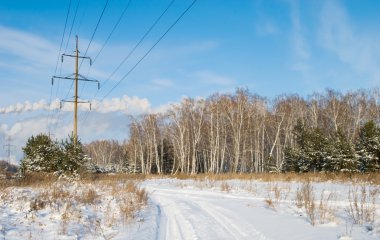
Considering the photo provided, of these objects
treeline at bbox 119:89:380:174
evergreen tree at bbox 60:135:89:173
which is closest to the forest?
treeline at bbox 119:89:380:174

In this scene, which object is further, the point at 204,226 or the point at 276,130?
the point at 276,130

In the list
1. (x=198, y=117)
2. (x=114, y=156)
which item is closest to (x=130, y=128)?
(x=198, y=117)

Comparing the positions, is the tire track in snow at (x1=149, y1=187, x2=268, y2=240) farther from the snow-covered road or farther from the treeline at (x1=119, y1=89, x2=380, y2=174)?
the treeline at (x1=119, y1=89, x2=380, y2=174)

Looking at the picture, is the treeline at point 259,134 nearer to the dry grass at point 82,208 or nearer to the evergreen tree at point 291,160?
the evergreen tree at point 291,160

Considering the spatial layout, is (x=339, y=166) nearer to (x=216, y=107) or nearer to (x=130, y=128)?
(x=216, y=107)

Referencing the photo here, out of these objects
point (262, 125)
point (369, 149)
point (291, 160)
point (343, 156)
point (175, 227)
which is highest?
point (262, 125)

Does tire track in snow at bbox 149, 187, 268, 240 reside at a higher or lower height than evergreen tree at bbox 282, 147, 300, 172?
lower

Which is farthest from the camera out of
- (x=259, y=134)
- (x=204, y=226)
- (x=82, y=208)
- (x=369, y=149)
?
(x=259, y=134)

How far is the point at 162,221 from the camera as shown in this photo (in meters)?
8.81

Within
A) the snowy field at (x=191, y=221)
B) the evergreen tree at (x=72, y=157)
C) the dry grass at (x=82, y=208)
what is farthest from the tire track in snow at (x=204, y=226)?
the evergreen tree at (x=72, y=157)

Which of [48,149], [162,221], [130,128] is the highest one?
[130,128]

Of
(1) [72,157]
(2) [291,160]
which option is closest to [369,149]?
(2) [291,160]

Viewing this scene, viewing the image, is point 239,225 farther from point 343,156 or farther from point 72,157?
point 343,156

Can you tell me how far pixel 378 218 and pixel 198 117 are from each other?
48.2 m
